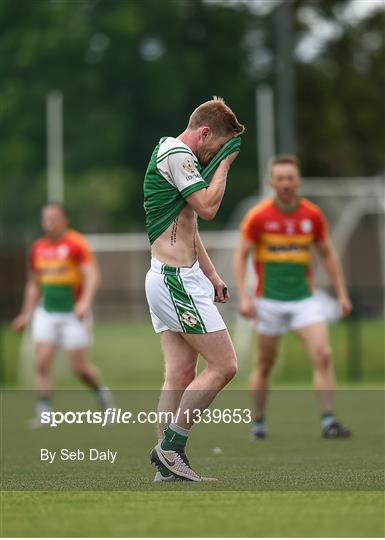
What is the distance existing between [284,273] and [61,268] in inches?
126

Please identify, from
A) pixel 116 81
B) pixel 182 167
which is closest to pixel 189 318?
pixel 182 167

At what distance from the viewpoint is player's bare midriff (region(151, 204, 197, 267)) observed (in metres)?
8.14

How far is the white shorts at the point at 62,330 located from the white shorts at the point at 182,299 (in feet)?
20.1

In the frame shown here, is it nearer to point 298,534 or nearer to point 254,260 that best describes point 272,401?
point 254,260

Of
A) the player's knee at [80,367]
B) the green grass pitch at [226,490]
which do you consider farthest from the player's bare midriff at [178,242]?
the player's knee at [80,367]

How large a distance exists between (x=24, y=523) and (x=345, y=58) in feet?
91.9

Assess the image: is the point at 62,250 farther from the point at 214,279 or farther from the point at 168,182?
the point at 168,182

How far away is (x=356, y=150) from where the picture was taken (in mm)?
35656

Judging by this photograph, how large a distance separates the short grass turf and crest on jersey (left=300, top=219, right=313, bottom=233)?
4703 mm

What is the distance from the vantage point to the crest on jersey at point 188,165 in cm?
790

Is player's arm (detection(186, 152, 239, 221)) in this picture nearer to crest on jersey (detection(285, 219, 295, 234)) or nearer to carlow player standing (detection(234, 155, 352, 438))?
carlow player standing (detection(234, 155, 352, 438))

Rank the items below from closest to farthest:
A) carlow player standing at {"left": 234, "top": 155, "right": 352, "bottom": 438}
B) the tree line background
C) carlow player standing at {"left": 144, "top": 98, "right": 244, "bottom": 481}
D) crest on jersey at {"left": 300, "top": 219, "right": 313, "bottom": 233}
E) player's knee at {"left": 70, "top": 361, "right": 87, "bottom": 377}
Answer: carlow player standing at {"left": 144, "top": 98, "right": 244, "bottom": 481}, carlow player standing at {"left": 234, "top": 155, "right": 352, "bottom": 438}, crest on jersey at {"left": 300, "top": 219, "right": 313, "bottom": 233}, player's knee at {"left": 70, "top": 361, "right": 87, "bottom": 377}, the tree line background

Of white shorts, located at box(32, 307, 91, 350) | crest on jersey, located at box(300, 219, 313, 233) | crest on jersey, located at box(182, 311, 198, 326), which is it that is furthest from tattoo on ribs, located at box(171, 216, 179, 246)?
white shorts, located at box(32, 307, 91, 350)

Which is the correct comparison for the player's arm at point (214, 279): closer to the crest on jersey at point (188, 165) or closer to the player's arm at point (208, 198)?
the player's arm at point (208, 198)
